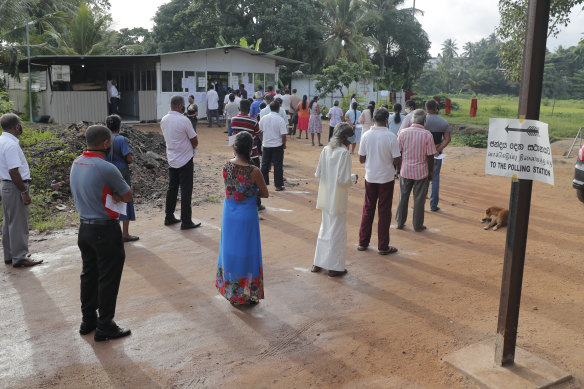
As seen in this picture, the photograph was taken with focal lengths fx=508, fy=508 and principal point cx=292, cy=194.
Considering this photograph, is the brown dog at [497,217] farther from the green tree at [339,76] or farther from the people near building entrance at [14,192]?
the green tree at [339,76]

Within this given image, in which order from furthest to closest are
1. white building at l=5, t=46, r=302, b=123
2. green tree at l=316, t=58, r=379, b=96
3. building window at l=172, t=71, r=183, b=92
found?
green tree at l=316, t=58, r=379, b=96 → building window at l=172, t=71, r=183, b=92 → white building at l=5, t=46, r=302, b=123

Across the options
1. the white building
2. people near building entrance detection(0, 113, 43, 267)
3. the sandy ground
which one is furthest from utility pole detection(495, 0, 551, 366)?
the white building

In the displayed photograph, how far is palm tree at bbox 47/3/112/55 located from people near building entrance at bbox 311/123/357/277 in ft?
76.1

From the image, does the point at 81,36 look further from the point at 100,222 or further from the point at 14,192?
the point at 100,222

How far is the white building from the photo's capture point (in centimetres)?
2034

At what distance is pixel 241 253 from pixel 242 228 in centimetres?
24

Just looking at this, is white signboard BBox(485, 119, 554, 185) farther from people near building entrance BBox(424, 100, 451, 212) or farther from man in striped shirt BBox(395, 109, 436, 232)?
people near building entrance BBox(424, 100, 451, 212)

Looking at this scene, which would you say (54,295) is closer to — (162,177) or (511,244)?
(511,244)

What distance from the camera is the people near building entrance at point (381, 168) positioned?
21.3ft

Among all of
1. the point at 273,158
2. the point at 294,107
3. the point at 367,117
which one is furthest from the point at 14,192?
the point at 294,107

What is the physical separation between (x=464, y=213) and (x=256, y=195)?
212 inches

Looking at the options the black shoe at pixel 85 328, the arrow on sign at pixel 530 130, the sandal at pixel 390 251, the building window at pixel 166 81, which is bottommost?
the black shoe at pixel 85 328

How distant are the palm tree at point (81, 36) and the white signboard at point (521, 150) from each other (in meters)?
25.4

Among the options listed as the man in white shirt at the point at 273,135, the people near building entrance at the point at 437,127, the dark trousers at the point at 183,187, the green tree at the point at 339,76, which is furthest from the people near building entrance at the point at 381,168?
the green tree at the point at 339,76
